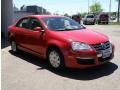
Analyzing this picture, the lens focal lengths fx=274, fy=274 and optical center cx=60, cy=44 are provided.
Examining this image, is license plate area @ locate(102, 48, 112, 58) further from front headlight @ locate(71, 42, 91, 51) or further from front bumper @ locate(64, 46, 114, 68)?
front headlight @ locate(71, 42, 91, 51)

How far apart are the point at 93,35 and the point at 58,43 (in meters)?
1.08

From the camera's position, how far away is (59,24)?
8438mm

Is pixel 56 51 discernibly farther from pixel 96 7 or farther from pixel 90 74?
pixel 96 7

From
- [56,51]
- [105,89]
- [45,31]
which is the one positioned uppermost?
[45,31]

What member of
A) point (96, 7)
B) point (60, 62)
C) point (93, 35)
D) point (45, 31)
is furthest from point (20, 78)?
point (96, 7)

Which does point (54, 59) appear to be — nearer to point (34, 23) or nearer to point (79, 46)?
point (79, 46)

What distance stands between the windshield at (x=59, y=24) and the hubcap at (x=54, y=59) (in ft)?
2.85

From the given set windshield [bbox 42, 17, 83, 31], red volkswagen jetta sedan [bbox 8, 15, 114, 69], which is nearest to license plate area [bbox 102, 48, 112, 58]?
red volkswagen jetta sedan [bbox 8, 15, 114, 69]

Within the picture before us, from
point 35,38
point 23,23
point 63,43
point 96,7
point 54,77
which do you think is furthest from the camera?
point 96,7

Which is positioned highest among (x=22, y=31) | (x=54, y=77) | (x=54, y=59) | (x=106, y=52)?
(x=22, y=31)

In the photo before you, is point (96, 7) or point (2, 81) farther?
point (96, 7)

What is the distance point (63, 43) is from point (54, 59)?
0.64 metres

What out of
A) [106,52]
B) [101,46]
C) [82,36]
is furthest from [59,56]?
[106,52]

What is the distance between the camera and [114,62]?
8547 millimetres
